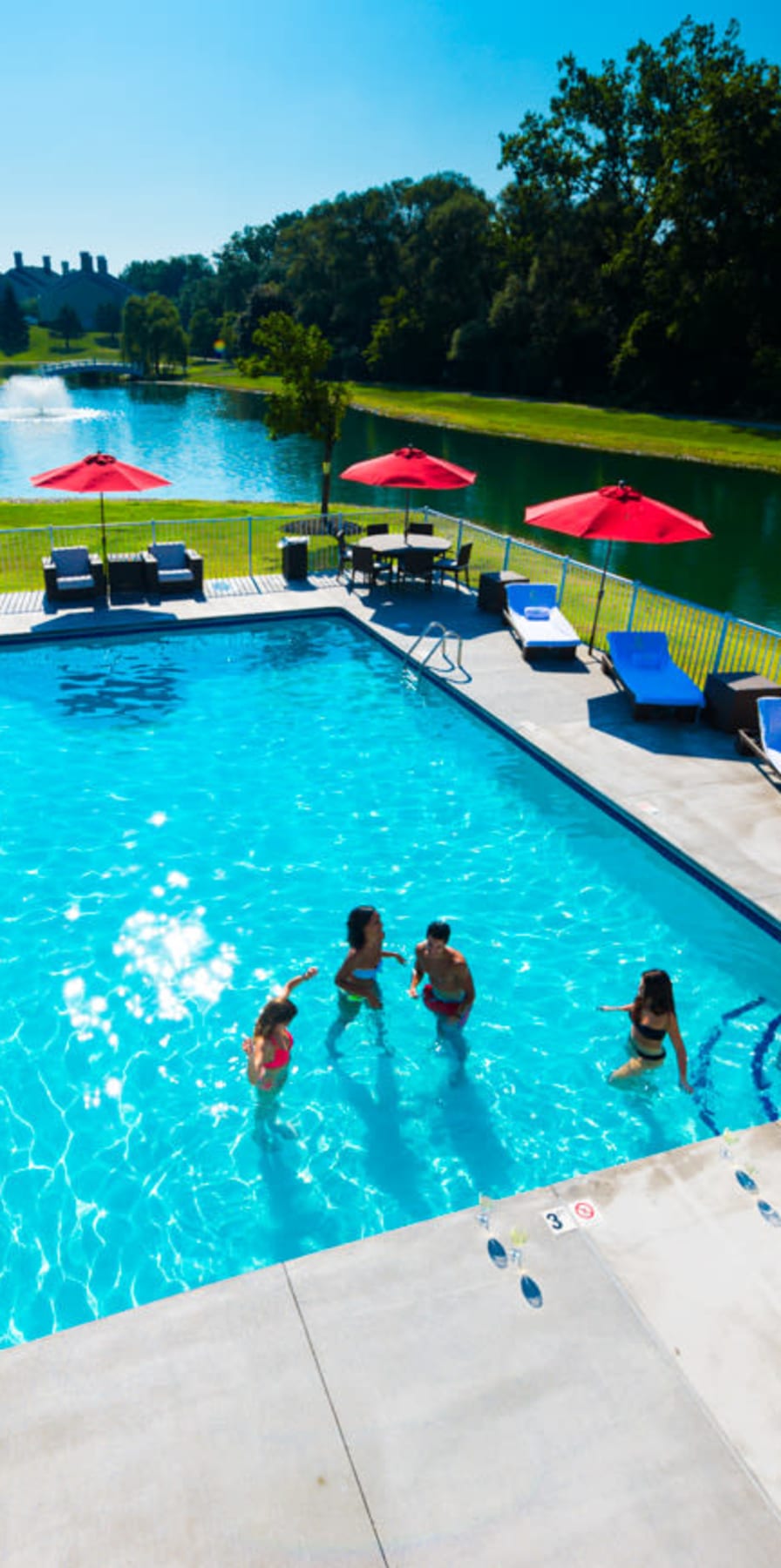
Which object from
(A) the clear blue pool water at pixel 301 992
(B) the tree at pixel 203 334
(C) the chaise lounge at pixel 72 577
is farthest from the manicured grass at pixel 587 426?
(B) the tree at pixel 203 334

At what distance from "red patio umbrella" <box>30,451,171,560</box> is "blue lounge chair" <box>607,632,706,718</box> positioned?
27.8 ft

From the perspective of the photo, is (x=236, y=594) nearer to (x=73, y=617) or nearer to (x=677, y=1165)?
(x=73, y=617)

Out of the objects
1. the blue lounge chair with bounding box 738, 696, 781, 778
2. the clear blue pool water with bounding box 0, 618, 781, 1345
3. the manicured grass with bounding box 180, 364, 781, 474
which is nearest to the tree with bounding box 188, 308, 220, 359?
the manicured grass with bounding box 180, 364, 781, 474

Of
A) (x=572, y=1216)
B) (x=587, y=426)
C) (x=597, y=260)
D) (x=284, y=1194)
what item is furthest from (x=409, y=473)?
(x=597, y=260)

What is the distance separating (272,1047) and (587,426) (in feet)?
193

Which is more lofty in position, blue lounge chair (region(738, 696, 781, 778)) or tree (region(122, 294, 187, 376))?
tree (region(122, 294, 187, 376))

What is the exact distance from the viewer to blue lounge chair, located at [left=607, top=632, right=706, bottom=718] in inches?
504

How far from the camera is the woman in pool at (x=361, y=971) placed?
7359 mm

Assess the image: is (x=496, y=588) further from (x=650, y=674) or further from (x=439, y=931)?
(x=439, y=931)

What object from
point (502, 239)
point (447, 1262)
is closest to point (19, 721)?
point (447, 1262)

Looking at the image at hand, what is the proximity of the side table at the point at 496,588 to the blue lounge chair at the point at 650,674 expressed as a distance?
3595 millimetres

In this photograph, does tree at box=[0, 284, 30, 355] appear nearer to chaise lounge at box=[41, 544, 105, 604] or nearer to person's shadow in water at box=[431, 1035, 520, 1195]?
chaise lounge at box=[41, 544, 105, 604]

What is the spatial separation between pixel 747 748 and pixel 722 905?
11.5 feet

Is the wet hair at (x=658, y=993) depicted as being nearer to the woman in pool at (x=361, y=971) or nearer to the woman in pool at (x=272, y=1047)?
the woman in pool at (x=361, y=971)
